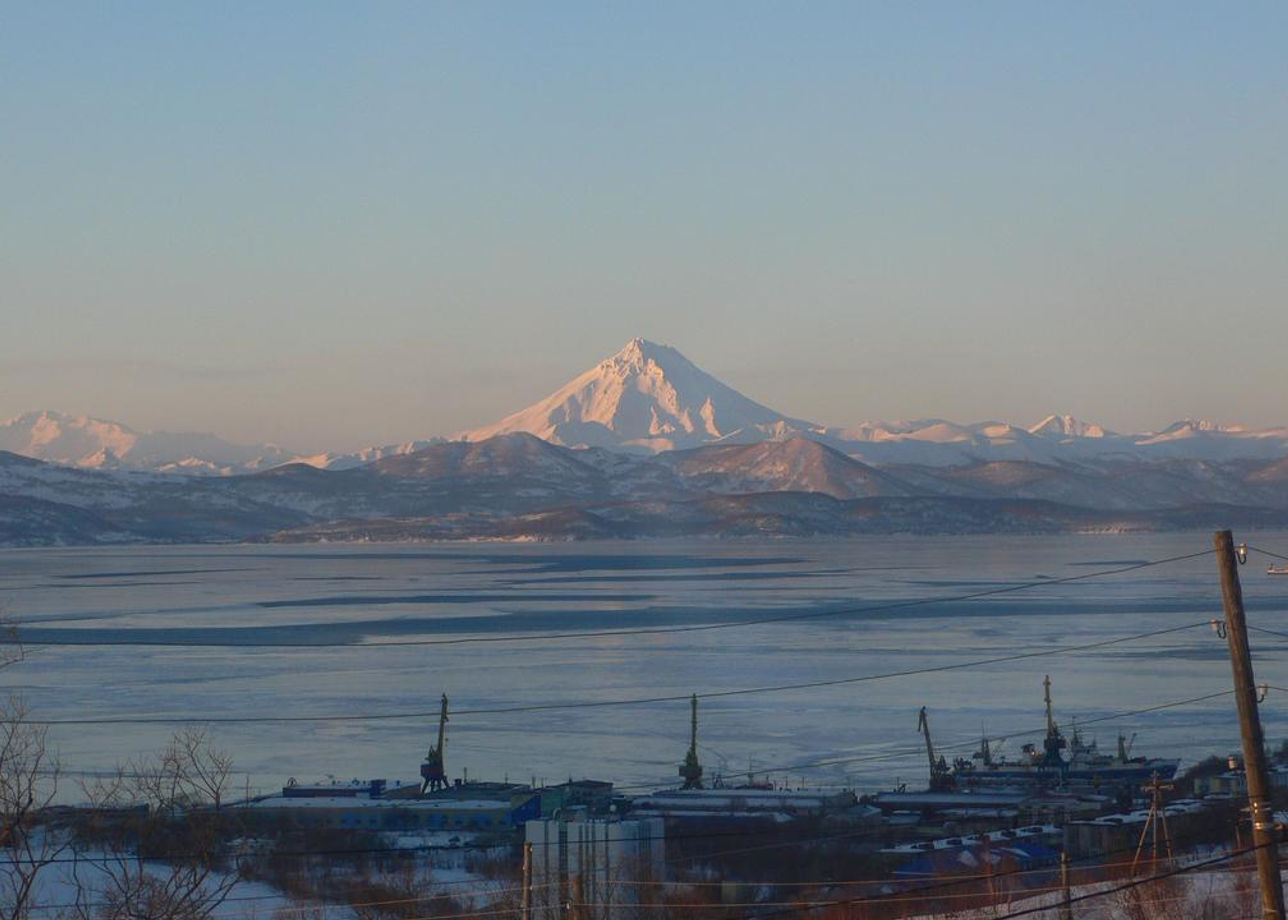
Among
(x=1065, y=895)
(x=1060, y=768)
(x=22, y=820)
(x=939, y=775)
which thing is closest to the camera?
(x=22, y=820)

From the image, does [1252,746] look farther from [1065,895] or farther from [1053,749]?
Answer: [1053,749]

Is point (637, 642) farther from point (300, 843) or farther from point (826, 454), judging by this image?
point (826, 454)

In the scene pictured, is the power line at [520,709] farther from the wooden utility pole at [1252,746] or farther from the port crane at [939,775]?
the wooden utility pole at [1252,746]

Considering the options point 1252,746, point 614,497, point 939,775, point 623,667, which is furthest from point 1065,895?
point 614,497

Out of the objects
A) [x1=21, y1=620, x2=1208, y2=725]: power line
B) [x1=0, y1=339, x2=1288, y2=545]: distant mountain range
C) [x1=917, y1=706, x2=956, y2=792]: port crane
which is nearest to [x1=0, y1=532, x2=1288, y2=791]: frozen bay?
[x1=21, y1=620, x2=1208, y2=725]: power line

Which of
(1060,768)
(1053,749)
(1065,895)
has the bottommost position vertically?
(1060,768)

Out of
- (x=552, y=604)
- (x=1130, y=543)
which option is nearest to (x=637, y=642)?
(x=552, y=604)

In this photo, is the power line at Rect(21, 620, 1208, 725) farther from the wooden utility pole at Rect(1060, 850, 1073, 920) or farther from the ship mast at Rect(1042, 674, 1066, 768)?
the wooden utility pole at Rect(1060, 850, 1073, 920)
